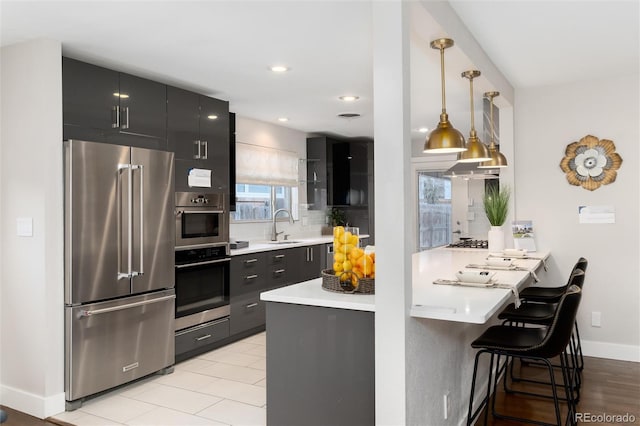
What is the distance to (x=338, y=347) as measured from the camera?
229cm

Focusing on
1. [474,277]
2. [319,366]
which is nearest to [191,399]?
[319,366]

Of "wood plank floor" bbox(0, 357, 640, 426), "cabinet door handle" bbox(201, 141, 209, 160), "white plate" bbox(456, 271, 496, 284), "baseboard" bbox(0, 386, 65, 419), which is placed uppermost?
"cabinet door handle" bbox(201, 141, 209, 160)

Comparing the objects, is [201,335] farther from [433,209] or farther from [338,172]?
[433,209]

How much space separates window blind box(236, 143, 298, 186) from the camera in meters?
5.72

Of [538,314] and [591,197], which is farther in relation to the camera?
[591,197]

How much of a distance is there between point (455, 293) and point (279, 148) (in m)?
4.22

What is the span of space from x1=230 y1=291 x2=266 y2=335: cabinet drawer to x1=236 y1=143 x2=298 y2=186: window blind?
1.48m

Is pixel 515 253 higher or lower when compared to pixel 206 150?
lower

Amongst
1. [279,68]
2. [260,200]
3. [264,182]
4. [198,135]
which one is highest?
[279,68]

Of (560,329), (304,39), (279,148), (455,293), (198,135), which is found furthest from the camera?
Answer: (279,148)

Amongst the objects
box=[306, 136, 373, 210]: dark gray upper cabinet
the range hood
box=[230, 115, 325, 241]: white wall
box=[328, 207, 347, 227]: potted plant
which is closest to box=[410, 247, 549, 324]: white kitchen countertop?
the range hood

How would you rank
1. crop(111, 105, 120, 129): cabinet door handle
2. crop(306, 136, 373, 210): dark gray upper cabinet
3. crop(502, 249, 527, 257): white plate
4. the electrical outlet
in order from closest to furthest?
1. the electrical outlet
2. crop(111, 105, 120, 129): cabinet door handle
3. crop(502, 249, 527, 257): white plate
4. crop(306, 136, 373, 210): dark gray upper cabinet

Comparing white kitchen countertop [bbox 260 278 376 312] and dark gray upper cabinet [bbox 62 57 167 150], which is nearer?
white kitchen countertop [bbox 260 278 376 312]

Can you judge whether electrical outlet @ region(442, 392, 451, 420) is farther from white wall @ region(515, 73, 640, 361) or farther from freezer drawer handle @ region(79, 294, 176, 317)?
white wall @ region(515, 73, 640, 361)
